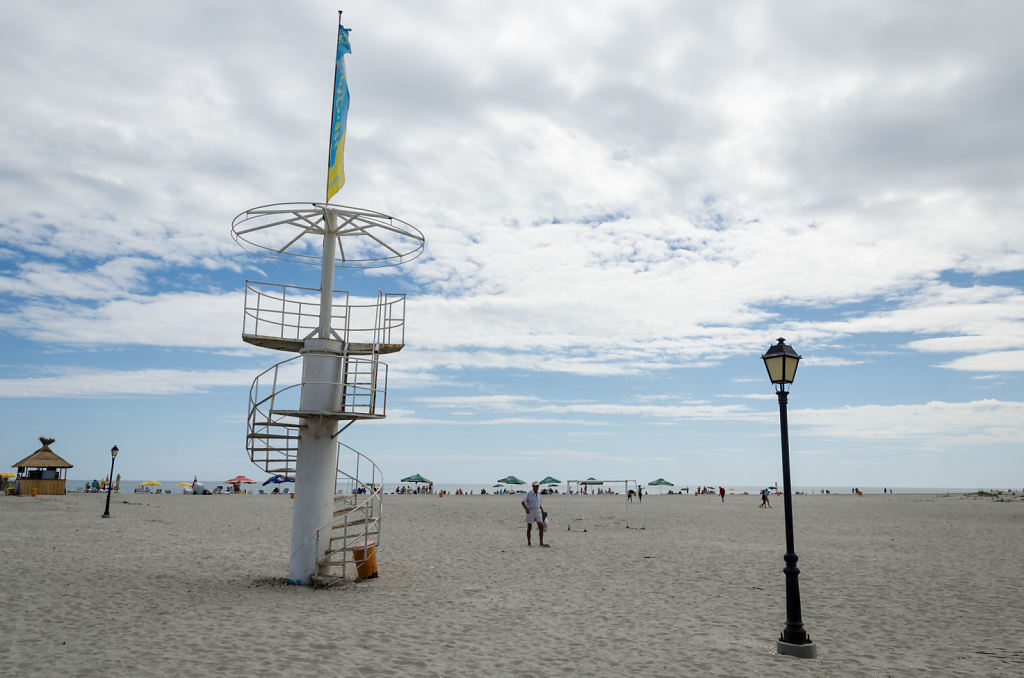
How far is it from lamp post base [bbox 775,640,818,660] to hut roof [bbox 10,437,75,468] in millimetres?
41514

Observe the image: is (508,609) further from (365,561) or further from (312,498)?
(312,498)

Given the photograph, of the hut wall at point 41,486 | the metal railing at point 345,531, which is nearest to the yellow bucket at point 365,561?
the metal railing at point 345,531

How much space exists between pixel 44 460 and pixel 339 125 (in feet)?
120

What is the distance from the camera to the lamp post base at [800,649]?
735 centimetres

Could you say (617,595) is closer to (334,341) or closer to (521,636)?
(521,636)

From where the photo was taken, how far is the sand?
275 inches

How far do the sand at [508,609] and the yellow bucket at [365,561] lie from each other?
55cm

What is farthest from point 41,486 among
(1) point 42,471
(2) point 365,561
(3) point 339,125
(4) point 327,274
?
(3) point 339,125

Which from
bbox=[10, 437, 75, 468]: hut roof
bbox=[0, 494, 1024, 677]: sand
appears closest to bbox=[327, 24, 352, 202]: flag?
bbox=[0, 494, 1024, 677]: sand

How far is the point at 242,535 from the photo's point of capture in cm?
1920

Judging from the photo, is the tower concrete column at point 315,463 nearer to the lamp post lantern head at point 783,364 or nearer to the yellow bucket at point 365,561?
the yellow bucket at point 365,561

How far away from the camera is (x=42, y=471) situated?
38.2m

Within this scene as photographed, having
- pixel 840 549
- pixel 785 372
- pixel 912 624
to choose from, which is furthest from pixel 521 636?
pixel 840 549

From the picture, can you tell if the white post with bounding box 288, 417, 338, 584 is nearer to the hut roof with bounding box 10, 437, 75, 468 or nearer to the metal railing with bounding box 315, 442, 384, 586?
the metal railing with bounding box 315, 442, 384, 586
